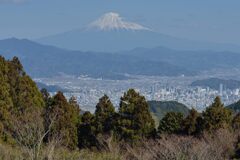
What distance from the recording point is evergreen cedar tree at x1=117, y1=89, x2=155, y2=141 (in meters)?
25.6

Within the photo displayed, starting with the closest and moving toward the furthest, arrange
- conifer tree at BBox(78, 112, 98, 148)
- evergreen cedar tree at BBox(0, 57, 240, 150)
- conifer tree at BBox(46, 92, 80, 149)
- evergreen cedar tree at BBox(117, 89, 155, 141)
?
conifer tree at BBox(46, 92, 80, 149), evergreen cedar tree at BBox(0, 57, 240, 150), evergreen cedar tree at BBox(117, 89, 155, 141), conifer tree at BBox(78, 112, 98, 148)

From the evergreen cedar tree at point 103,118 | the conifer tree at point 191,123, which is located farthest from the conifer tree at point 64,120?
the conifer tree at point 191,123

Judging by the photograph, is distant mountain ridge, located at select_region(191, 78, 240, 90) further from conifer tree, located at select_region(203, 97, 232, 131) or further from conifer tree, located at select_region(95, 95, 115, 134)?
conifer tree, located at select_region(203, 97, 232, 131)

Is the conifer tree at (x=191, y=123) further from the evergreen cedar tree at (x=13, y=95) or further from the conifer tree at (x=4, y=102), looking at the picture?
the conifer tree at (x=4, y=102)

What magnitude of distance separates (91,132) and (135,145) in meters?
2.68

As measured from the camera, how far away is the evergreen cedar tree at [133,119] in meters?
25.6

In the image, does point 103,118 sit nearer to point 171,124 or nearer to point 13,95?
point 171,124

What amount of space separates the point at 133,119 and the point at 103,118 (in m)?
1.52

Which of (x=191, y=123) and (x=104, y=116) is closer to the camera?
(x=191, y=123)

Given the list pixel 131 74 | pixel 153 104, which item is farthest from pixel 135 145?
pixel 131 74

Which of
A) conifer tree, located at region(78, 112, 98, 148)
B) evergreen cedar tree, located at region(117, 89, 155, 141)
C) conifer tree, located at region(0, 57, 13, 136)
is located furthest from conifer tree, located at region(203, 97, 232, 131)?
conifer tree, located at region(0, 57, 13, 136)

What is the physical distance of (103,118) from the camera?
2677 cm

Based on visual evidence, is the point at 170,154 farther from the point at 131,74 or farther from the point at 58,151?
the point at 131,74

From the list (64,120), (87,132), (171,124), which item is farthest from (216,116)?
(64,120)
